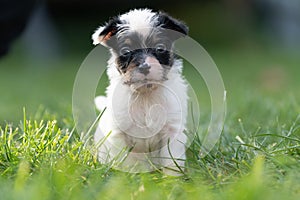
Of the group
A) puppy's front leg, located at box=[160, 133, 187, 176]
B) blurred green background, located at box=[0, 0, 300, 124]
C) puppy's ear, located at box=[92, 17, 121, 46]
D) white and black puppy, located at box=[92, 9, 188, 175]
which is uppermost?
puppy's ear, located at box=[92, 17, 121, 46]

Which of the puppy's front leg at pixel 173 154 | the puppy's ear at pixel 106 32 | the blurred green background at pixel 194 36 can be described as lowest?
the blurred green background at pixel 194 36

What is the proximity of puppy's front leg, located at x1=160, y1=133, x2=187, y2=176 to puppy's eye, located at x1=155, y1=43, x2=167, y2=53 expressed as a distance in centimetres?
48

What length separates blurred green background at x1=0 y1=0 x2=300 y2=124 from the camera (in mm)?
10828

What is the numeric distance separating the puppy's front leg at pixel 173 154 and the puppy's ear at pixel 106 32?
2.14ft

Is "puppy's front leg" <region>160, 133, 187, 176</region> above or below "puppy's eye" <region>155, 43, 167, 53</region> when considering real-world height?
below

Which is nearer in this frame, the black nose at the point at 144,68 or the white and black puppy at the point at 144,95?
the black nose at the point at 144,68

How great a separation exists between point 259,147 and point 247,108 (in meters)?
2.03

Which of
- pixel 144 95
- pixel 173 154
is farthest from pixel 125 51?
pixel 173 154

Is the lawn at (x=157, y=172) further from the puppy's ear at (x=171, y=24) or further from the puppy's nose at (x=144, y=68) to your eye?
the puppy's ear at (x=171, y=24)

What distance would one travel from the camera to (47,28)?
46.0ft

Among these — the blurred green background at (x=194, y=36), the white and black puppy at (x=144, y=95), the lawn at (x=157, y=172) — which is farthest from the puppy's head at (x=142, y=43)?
the blurred green background at (x=194, y=36)

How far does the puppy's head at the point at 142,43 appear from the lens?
10.9 ft

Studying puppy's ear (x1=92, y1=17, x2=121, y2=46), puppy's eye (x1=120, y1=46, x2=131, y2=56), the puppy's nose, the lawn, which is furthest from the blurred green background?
the puppy's nose

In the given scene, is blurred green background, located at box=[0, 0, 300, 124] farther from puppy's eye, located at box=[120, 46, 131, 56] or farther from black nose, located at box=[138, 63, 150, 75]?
black nose, located at box=[138, 63, 150, 75]
